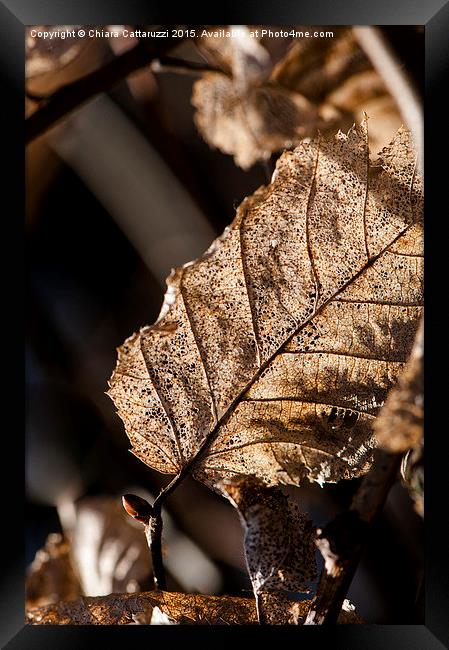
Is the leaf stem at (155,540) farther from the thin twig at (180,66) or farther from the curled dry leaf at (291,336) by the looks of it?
the thin twig at (180,66)

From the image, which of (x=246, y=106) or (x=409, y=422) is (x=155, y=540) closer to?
(x=409, y=422)

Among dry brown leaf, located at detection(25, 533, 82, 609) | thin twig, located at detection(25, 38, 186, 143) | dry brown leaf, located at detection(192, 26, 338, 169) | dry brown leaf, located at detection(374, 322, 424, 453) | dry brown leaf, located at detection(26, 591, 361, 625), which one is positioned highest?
thin twig, located at detection(25, 38, 186, 143)

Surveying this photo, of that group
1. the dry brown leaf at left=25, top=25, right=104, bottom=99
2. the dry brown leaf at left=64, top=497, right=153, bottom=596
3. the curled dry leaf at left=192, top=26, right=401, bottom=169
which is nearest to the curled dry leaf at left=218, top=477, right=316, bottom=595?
the dry brown leaf at left=64, top=497, right=153, bottom=596

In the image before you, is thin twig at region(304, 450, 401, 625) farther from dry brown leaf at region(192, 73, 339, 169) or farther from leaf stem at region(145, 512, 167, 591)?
dry brown leaf at region(192, 73, 339, 169)
